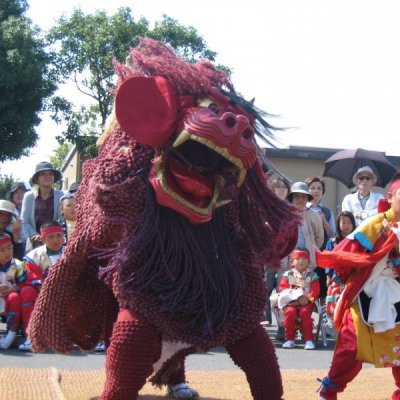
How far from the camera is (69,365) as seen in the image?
192 inches

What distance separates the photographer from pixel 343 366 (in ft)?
11.5

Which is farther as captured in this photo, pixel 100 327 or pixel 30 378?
pixel 30 378

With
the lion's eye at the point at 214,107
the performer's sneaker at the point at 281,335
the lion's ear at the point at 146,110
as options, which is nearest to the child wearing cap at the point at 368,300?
the lion's eye at the point at 214,107

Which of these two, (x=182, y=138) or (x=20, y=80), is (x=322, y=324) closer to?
(x=182, y=138)

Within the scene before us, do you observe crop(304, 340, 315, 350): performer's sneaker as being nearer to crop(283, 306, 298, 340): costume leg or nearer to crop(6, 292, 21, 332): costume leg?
crop(283, 306, 298, 340): costume leg

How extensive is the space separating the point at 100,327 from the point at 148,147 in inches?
36.8

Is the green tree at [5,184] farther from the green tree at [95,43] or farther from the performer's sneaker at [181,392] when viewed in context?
the performer's sneaker at [181,392]

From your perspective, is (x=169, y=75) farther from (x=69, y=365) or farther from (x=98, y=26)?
(x=98, y=26)

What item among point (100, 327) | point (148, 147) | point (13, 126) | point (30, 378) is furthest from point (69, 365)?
point (13, 126)

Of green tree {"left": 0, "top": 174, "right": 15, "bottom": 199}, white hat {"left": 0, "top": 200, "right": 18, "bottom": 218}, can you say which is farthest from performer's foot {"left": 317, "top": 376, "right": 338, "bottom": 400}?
green tree {"left": 0, "top": 174, "right": 15, "bottom": 199}

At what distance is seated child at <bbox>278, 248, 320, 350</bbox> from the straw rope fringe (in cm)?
141

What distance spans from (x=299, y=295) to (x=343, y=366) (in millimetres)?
2547

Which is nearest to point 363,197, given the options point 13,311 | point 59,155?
point 13,311

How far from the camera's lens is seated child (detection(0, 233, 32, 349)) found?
553 centimetres
